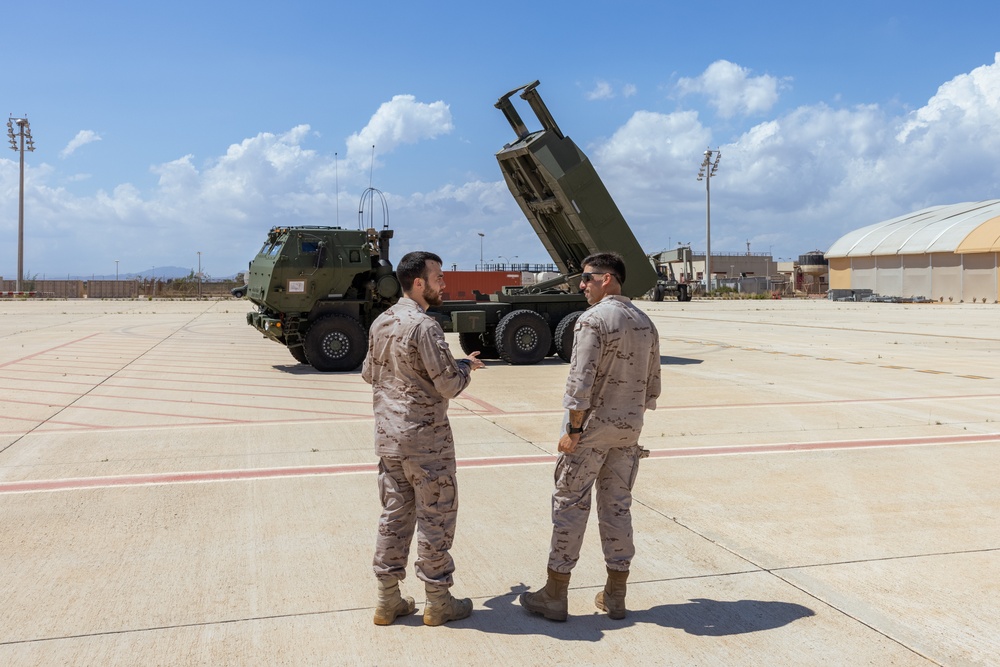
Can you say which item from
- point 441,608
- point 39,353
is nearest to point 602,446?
point 441,608

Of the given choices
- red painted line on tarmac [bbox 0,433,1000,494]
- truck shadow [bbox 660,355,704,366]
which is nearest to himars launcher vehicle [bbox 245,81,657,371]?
truck shadow [bbox 660,355,704,366]

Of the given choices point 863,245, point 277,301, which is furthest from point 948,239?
point 277,301

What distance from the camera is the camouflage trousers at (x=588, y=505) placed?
4016mm

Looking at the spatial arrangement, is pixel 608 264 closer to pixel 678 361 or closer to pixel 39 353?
pixel 678 361

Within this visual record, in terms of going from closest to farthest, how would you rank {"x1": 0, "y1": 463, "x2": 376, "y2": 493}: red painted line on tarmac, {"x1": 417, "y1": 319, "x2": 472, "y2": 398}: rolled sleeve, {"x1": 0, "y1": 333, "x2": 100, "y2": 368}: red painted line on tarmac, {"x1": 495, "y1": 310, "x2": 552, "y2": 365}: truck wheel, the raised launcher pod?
{"x1": 417, "y1": 319, "x2": 472, "y2": 398}: rolled sleeve, {"x1": 0, "y1": 463, "x2": 376, "y2": 493}: red painted line on tarmac, the raised launcher pod, {"x1": 495, "y1": 310, "x2": 552, "y2": 365}: truck wheel, {"x1": 0, "y1": 333, "x2": 100, "y2": 368}: red painted line on tarmac

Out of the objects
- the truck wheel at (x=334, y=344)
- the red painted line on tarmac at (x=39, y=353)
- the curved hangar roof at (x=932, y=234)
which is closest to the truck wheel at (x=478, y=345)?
the truck wheel at (x=334, y=344)

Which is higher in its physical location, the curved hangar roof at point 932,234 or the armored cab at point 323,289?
the curved hangar roof at point 932,234

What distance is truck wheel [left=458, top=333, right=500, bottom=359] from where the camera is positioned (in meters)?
16.5

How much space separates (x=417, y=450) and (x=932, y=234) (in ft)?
186

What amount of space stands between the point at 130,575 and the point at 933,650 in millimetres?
3811

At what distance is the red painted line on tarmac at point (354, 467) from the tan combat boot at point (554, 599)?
3.08 metres

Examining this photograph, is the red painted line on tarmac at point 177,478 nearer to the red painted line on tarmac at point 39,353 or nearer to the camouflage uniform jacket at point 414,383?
the camouflage uniform jacket at point 414,383

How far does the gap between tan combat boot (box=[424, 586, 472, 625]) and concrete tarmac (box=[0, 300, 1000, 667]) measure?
0.07 metres

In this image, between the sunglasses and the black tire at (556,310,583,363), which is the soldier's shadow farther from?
the black tire at (556,310,583,363)
